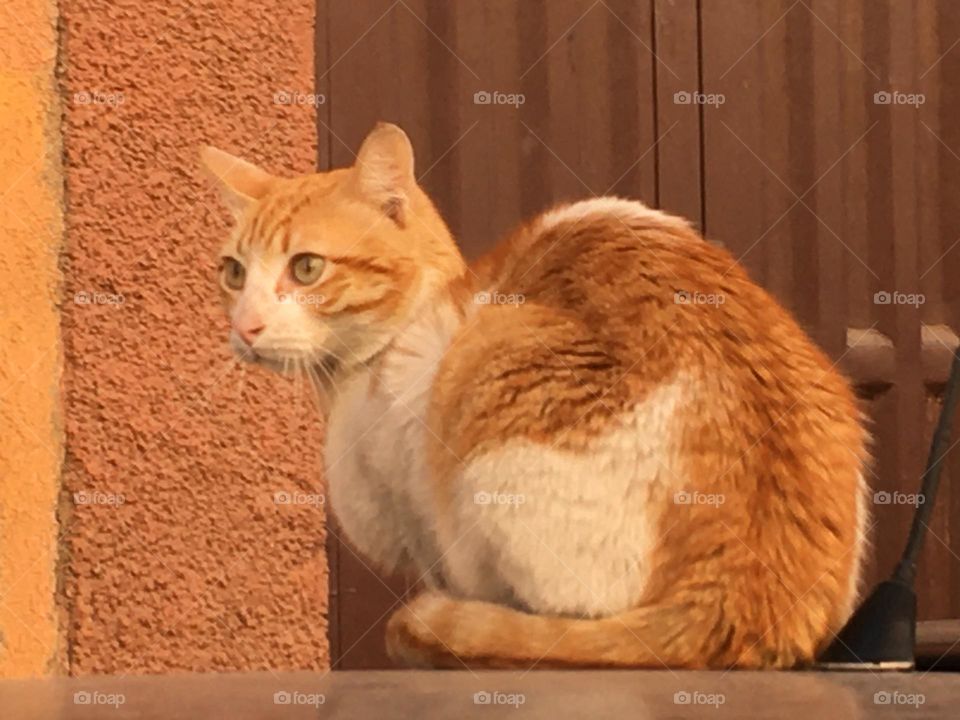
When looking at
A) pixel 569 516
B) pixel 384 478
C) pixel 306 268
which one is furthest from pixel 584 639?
pixel 306 268

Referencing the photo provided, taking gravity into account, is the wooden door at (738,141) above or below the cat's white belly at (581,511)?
above

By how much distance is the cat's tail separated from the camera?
1.42m

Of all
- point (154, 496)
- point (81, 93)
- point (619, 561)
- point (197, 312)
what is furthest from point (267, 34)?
point (619, 561)

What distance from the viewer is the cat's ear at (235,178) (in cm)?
158

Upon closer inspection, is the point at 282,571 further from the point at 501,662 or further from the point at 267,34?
the point at 267,34

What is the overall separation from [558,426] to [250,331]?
345 millimetres

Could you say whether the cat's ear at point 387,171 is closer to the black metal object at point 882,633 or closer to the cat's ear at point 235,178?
the cat's ear at point 235,178

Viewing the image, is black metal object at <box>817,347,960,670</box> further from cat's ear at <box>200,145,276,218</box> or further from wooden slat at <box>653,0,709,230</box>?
cat's ear at <box>200,145,276,218</box>

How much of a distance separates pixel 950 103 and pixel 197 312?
106 cm

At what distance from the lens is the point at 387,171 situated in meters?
1.58

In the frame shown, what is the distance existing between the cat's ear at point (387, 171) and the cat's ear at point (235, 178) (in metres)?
0.11

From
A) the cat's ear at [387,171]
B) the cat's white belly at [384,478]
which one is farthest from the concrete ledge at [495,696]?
the cat's ear at [387,171]

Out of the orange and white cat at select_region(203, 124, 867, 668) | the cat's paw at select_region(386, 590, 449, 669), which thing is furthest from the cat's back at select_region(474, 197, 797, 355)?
the cat's paw at select_region(386, 590, 449, 669)

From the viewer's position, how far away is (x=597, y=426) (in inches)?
57.7
